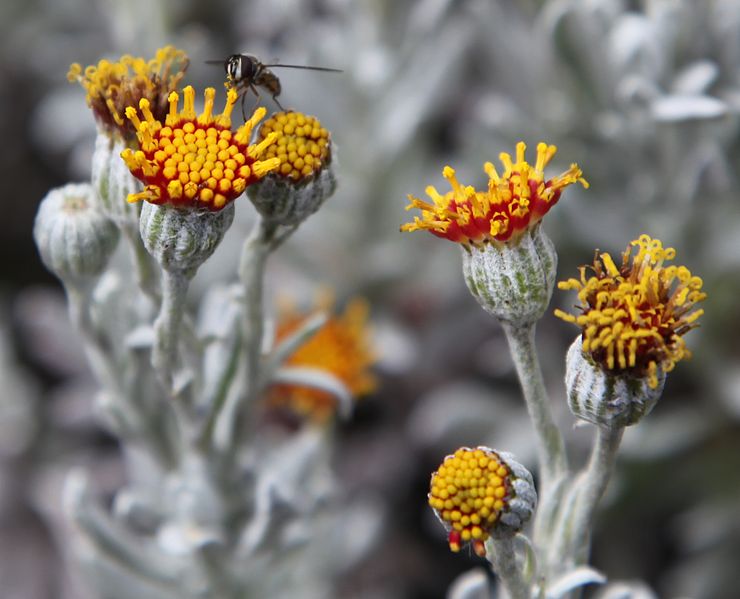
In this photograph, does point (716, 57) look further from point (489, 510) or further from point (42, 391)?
point (42, 391)

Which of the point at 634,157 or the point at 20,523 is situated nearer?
the point at 634,157

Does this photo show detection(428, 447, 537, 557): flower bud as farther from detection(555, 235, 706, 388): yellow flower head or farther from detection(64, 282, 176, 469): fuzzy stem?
detection(64, 282, 176, 469): fuzzy stem

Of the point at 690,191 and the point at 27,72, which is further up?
the point at 27,72

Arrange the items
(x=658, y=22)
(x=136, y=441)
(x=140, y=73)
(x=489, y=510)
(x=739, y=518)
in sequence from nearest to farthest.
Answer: (x=489, y=510), (x=140, y=73), (x=136, y=441), (x=658, y=22), (x=739, y=518)

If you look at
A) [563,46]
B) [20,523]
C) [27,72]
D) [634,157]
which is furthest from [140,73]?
[27,72]

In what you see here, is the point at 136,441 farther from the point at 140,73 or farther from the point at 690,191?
the point at 690,191

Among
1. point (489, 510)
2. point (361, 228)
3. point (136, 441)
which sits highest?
point (361, 228)

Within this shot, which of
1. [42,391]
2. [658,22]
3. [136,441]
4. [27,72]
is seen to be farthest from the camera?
[27,72]
